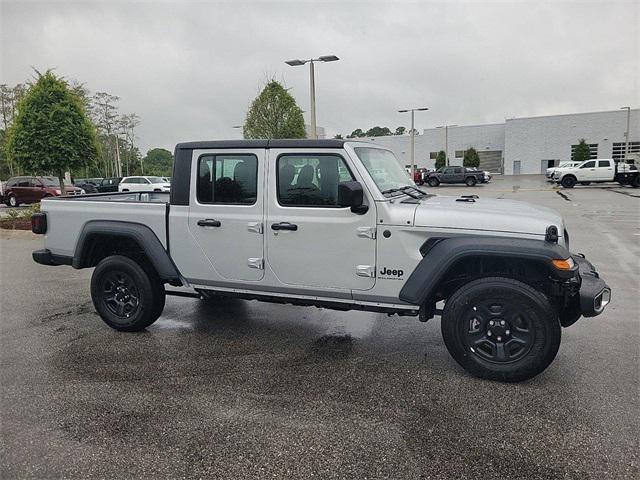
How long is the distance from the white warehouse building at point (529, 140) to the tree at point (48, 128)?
38.7m

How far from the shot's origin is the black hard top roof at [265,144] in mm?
4305

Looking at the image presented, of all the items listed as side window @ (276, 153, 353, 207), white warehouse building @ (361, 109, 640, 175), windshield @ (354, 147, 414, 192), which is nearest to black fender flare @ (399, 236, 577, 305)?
windshield @ (354, 147, 414, 192)

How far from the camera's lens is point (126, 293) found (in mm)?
5184

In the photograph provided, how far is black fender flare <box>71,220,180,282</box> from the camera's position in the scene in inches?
190

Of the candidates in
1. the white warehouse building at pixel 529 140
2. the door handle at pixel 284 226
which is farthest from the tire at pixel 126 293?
the white warehouse building at pixel 529 140

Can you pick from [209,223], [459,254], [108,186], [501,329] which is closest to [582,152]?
[108,186]

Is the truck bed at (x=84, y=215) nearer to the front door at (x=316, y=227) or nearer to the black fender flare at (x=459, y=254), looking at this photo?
the front door at (x=316, y=227)

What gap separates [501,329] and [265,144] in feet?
8.57

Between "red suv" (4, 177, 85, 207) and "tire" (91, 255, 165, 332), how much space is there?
21.9 metres

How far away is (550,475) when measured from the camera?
2727 mm

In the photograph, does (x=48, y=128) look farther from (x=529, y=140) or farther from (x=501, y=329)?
(x=529, y=140)

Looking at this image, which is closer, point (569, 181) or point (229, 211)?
point (229, 211)

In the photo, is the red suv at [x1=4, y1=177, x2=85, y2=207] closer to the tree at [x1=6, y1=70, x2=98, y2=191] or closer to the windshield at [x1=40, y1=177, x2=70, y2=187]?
the windshield at [x1=40, y1=177, x2=70, y2=187]

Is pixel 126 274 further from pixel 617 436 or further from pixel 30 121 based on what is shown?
pixel 30 121
